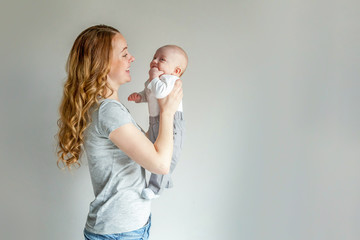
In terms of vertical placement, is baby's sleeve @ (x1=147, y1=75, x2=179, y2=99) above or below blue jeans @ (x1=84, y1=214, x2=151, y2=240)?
above

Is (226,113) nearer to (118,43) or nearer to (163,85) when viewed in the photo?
(163,85)

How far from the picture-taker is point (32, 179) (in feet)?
6.82

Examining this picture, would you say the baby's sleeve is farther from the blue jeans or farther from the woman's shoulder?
the blue jeans

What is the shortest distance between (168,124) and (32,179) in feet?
3.25

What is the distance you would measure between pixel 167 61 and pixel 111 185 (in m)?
0.56

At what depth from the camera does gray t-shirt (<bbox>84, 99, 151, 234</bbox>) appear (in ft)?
4.86

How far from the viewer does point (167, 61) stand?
168cm

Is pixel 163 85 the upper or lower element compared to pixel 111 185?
upper

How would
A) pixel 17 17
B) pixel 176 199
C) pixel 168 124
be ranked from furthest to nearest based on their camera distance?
1. pixel 176 199
2. pixel 17 17
3. pixel 168 124

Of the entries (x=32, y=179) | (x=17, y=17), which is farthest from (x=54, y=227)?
(x=17, y=17)

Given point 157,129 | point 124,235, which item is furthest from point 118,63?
point 124,235

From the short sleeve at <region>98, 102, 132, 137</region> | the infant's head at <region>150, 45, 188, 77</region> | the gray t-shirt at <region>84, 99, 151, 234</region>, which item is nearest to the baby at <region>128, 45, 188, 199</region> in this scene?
the infant's head at <region>150, 45, 188, 77</region>

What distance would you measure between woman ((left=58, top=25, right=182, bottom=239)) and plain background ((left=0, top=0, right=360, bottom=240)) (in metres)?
0.55

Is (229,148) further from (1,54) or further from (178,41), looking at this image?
(1,54)
